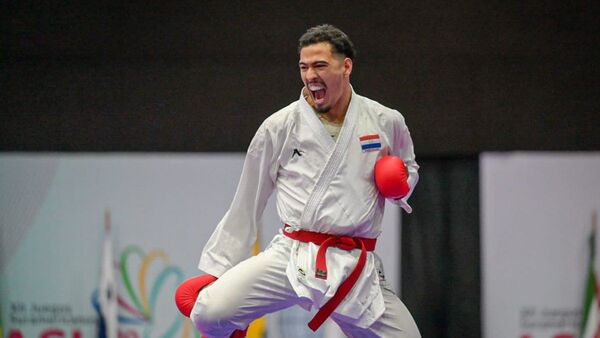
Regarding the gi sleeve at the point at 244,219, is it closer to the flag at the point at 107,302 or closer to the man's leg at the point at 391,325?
the man's leg at the point at 391,325

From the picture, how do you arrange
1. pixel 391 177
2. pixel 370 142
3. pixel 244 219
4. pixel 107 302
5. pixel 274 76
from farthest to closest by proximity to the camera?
1. pixel 274 76
2. pixel 107 302
3. pixel 244 219
4. pixel 370 142
5. pixel 391 177

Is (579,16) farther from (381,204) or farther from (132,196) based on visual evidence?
(132,196)

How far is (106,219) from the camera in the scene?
4.23m

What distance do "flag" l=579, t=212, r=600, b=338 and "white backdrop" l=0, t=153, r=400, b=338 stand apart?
88 cm

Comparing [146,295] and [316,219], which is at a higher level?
[316,219]

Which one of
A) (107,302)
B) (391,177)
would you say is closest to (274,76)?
(107,302)

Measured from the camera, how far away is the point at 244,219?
3.25m

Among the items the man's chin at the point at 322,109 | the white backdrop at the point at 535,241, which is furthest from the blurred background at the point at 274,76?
the man's chin at the point at 322,109

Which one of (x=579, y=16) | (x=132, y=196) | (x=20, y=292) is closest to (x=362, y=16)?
(x=579, y=16)

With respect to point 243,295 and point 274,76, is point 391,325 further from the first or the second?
point 274,76

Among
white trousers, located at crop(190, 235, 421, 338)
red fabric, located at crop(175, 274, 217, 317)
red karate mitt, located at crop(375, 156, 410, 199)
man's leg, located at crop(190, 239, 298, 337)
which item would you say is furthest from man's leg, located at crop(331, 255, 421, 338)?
red fabric, located at crop(175, 274, 217, 317)

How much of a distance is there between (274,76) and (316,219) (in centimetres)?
180

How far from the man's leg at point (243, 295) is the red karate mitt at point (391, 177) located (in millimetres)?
422

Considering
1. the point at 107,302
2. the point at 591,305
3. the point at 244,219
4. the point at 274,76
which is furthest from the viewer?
the point at 274,76
